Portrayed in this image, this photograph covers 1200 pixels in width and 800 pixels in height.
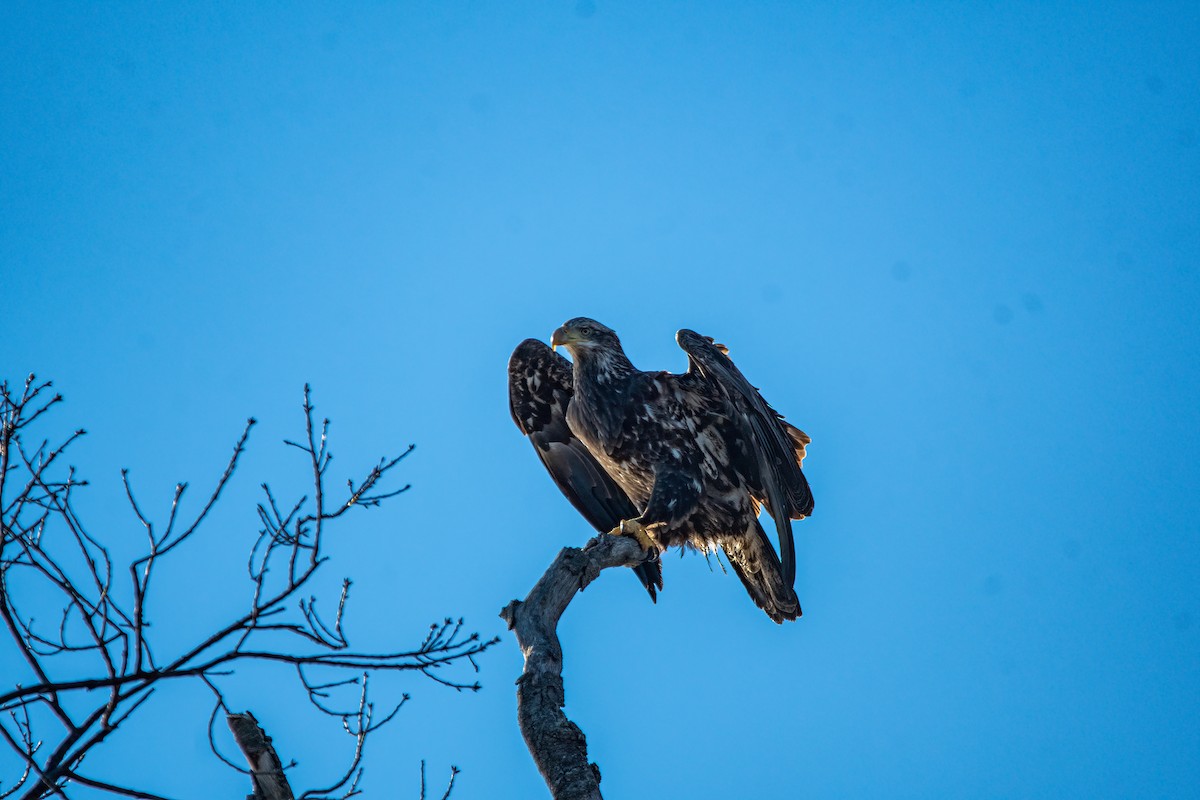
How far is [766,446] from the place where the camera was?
7277 mm

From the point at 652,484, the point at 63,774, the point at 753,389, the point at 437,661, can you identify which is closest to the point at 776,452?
the point at 753,389

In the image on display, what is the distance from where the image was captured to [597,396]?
25.9ft

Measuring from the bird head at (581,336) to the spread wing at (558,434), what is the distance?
504 mm

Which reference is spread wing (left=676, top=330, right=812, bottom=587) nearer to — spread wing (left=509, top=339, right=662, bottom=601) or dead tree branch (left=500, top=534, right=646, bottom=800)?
spread wing (left=509, top=339, right=662, bottom=601)

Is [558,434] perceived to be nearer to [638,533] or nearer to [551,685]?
[638,533]

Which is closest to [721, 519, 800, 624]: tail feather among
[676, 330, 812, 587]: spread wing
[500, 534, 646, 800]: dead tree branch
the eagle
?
the eagle

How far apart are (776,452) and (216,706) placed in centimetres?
466

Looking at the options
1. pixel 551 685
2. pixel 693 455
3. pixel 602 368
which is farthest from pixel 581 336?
pixel 551 685

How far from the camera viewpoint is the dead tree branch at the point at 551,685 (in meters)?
3.66

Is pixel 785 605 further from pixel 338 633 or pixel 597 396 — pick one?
pixel 338 633

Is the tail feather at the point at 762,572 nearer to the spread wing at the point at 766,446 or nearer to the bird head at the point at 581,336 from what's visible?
the spread wing at the point at 766,446

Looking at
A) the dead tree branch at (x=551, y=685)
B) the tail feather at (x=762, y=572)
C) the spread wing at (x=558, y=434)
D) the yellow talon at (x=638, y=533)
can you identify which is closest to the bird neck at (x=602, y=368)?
the spread wing at (x=558, y=434)

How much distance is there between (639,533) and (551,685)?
121 inches

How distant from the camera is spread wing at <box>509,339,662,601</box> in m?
8.41
